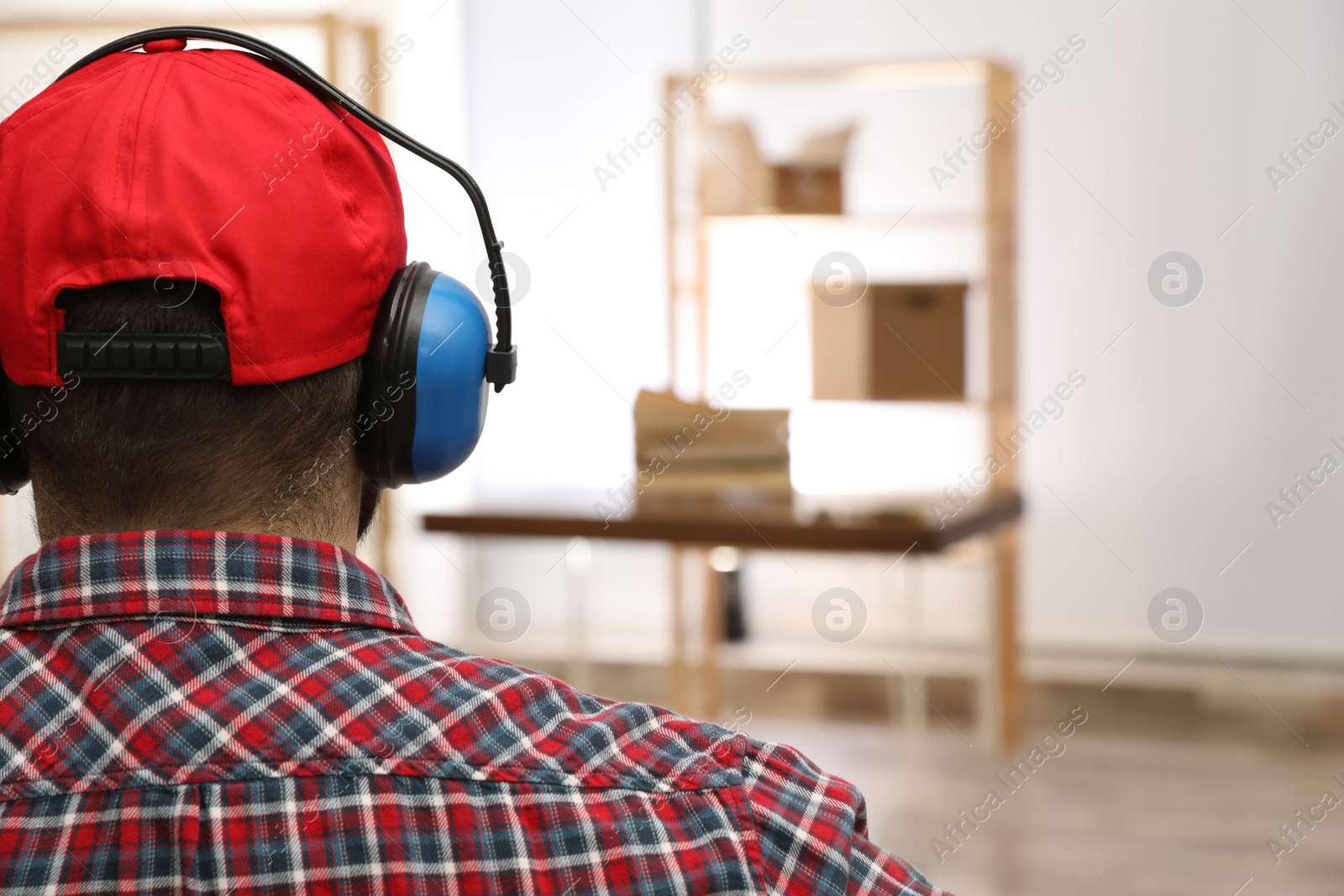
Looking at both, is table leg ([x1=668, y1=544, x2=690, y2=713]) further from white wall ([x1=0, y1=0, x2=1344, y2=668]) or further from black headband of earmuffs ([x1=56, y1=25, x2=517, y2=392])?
black headband of earmuffs ([x1=56, y1=25, x2=517, y2=392])

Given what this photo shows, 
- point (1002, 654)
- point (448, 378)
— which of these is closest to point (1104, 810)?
point (1002, 654)

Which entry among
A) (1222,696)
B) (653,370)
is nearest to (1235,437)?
(1222,696)

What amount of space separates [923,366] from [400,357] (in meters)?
2.61

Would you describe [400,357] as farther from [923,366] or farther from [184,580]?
[923,366]

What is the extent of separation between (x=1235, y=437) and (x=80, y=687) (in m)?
3.06

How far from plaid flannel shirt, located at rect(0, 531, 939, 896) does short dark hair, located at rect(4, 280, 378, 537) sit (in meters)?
0.03

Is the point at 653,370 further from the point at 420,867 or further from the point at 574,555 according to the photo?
the point at 420,867

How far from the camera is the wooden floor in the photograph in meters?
2.31

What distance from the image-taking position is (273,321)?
1.66ft

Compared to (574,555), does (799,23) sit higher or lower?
higher

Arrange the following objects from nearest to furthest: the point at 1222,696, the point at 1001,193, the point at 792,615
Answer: the point at 1001,193 → the point at 1222,696 → the point at 792,615

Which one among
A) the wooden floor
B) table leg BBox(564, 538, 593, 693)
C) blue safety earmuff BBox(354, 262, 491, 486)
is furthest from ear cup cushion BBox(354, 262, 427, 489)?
table leg BBox(564, 538, 593, 693)

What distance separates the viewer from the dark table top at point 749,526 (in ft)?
8.44

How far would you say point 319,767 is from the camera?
45cm
